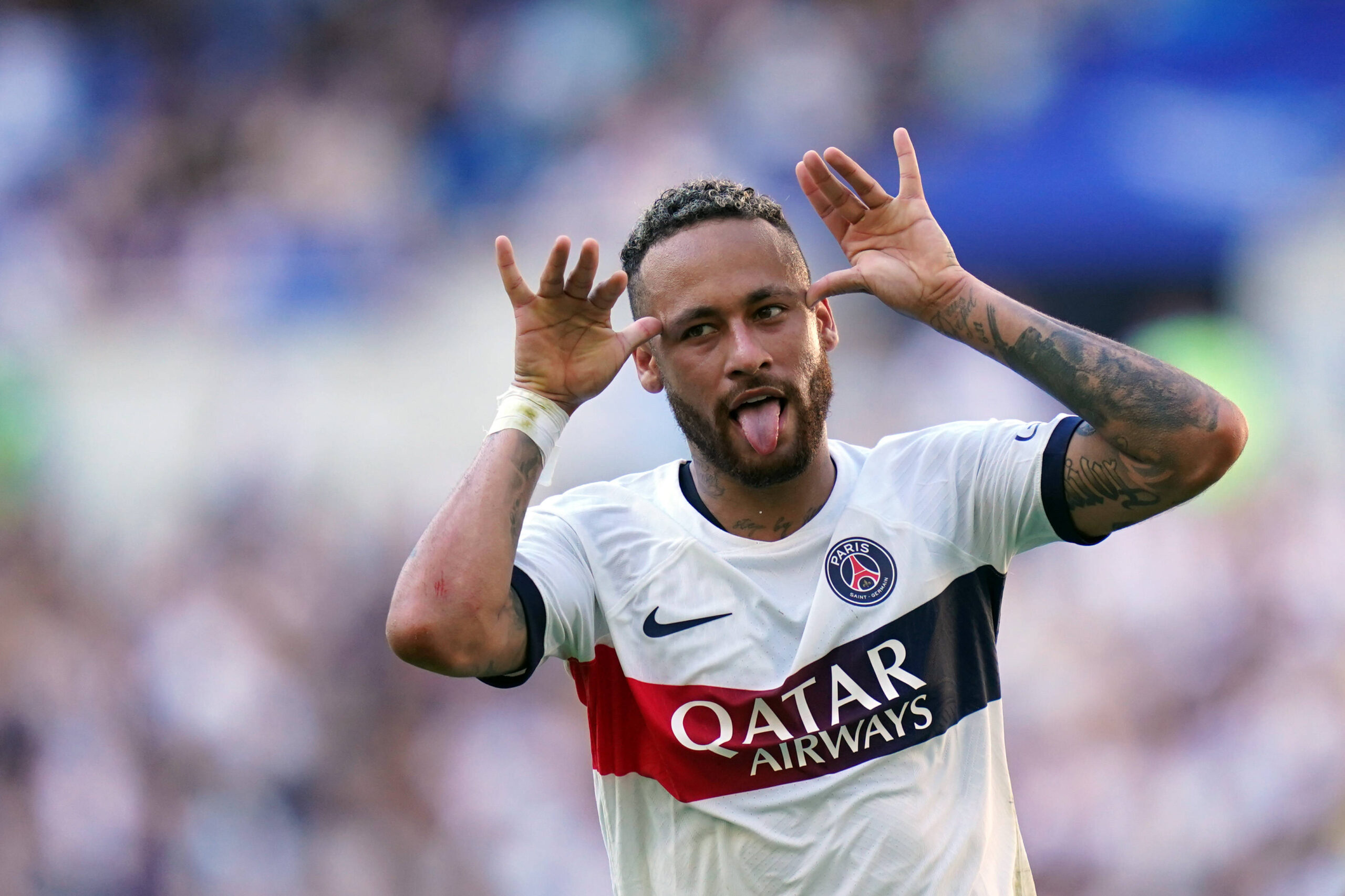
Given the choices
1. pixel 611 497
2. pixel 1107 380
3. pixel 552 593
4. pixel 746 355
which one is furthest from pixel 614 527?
pixel 1107 380

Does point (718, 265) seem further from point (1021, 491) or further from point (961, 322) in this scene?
point (1021, 491)

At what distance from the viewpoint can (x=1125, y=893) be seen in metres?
5.57

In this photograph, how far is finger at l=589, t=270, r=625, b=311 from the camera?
8.31ft

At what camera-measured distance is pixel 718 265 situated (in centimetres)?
279

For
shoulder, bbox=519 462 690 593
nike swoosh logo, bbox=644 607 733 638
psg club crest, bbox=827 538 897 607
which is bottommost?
nike swoosh logo, bbox=644 607 733 638

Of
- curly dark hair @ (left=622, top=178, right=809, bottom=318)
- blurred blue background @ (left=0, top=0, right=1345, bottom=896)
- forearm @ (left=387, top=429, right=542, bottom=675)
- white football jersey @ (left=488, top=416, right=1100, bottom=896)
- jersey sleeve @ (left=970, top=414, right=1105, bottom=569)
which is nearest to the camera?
forearm @ (left=387, top=429, right=542, bottom=675)

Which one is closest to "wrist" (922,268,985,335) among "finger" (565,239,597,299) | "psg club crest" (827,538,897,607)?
"psg club crest" (827,538,897,607)

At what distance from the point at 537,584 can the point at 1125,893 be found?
4.23 meters

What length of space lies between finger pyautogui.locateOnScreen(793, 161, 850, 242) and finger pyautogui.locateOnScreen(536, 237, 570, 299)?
569 mm

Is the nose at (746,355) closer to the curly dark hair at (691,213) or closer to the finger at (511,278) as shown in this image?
the curly dark hair at (691,213)

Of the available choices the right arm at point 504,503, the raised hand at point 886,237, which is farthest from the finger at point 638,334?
the raised hand at point 886,237

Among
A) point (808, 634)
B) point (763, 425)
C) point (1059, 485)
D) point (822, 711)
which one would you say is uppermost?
point (763, 425)

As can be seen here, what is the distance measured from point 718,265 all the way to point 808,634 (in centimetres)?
87

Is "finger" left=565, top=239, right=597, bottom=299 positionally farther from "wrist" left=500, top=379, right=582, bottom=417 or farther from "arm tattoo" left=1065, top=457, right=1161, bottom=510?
"arm tattoo" left=1065, top=457, right=1161, bottom=510
